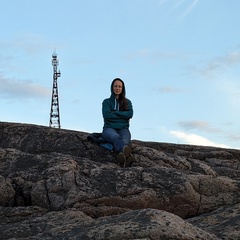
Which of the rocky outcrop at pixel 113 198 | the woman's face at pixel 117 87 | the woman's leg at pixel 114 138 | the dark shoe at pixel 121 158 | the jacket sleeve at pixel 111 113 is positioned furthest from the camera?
the jacket sleeve at pixel 111 113

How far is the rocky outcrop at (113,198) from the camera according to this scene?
722cm

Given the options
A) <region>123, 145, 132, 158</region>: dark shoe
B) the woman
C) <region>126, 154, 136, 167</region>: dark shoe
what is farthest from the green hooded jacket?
<region>126, 154, 136, 167</region>: dark shoe

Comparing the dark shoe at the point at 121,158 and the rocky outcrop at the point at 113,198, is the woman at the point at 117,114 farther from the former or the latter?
the dark shoe at the point at 121,158

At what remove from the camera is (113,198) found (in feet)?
35.4

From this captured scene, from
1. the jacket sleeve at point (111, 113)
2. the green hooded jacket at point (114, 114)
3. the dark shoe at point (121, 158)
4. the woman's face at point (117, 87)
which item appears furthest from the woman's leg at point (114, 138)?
the woman's face at point (117, 87)

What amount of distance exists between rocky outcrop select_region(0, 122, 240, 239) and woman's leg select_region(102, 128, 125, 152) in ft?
1.75

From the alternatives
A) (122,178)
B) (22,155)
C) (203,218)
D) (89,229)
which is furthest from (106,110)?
(89,229)

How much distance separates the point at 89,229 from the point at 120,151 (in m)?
7.18

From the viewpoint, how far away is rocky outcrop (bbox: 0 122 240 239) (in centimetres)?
722

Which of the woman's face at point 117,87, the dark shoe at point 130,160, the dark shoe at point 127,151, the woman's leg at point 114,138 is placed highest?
the woman's face at point 117,87

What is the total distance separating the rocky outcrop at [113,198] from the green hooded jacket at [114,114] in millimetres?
933

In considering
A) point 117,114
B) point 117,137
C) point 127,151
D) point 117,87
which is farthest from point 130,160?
point 117,87

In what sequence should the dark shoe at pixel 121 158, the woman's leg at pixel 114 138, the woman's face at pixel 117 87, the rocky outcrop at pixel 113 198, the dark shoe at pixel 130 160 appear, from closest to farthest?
the rocky outcrop at pixel 113 198 < the dark shoe at pixel 121 158 < the dark shoe at pixel 130 160 < the woman's leg at pixel 114 138 < the woman's face at pixel 117 87

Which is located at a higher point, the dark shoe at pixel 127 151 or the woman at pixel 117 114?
A: the woman at pixel 117 114
